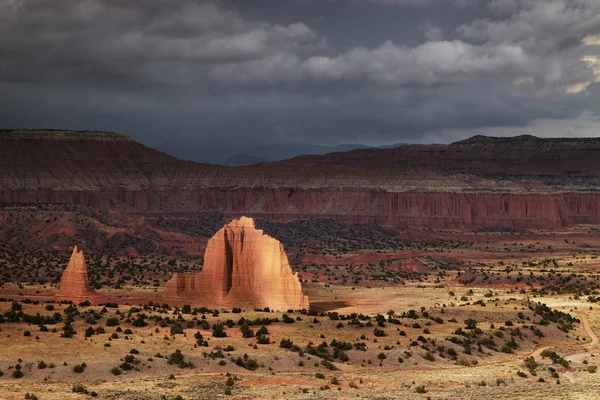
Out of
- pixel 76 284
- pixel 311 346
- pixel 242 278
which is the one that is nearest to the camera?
pixel 311 346

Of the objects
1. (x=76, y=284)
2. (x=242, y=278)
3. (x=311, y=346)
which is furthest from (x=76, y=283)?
(x=311, y=346)

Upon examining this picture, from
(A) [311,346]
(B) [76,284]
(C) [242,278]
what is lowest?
(A) [311,346]

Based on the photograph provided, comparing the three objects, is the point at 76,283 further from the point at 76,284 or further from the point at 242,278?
the point at 242,278

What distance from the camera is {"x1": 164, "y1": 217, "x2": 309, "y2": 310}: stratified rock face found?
209ft

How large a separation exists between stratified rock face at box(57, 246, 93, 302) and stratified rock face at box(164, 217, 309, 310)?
19.0ft

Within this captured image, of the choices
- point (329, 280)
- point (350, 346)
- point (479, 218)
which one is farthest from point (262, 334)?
point (479, 218)

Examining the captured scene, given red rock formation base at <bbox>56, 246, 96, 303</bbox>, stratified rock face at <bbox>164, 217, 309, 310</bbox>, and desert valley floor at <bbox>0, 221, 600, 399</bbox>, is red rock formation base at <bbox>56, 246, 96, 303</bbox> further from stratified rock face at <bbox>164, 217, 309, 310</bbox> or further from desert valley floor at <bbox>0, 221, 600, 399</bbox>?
stratified rock face at <bbox>164, 217, 309, 310</bbox>

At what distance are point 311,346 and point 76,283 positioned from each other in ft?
80.5

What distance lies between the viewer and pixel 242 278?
214 ft

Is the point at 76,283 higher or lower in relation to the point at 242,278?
lower

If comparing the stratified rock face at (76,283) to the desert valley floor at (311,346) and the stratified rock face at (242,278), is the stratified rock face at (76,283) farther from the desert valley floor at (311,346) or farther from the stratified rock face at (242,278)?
the stratified rock face at (242,278)

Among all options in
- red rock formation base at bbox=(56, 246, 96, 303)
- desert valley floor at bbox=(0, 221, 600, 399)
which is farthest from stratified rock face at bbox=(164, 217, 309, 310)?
red rock formation base at bbox=(56, 246, 96, 303)

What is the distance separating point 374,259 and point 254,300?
6403 cm

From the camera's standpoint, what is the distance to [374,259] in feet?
415
